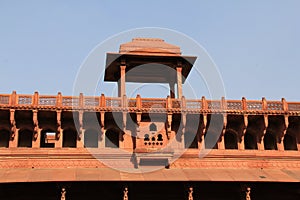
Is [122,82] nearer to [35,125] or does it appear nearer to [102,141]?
[102,141]

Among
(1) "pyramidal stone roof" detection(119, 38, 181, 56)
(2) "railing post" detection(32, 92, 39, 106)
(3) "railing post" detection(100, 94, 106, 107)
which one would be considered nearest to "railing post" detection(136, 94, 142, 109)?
(3) "railing post" detection(100, 94, 106, 107)

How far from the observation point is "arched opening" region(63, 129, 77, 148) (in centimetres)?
2400

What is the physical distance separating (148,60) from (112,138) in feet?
17.1

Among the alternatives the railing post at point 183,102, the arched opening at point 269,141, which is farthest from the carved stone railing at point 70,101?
the arched opening at point 269,141

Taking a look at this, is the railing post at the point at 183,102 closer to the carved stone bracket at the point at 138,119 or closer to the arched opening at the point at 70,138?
the carved stone bracket at the point at 138,119

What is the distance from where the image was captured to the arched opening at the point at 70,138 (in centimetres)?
2400

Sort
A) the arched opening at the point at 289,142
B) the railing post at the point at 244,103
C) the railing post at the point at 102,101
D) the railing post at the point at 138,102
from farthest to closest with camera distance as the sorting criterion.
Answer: the arched opening at the point at 289,142
the railing post at the point at 244,103
the railing post at the point at 138,102
the railing post at the point at 102,101

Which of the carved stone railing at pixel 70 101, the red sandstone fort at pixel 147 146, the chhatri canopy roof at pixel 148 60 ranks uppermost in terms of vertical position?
the chhatri canopy roof at pixel 148 60

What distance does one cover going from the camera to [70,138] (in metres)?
24.1

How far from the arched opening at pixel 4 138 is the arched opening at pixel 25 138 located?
599mm

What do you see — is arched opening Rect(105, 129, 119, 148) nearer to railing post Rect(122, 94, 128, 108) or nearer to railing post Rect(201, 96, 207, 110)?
railing post Rect(122, 94, 128, 108)

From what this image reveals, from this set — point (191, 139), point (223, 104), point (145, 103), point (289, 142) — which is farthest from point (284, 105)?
point (145, 103)

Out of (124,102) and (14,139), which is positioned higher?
(124,102)

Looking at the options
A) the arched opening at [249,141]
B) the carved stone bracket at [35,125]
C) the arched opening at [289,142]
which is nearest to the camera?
the carved stone bracket at [35,125]
